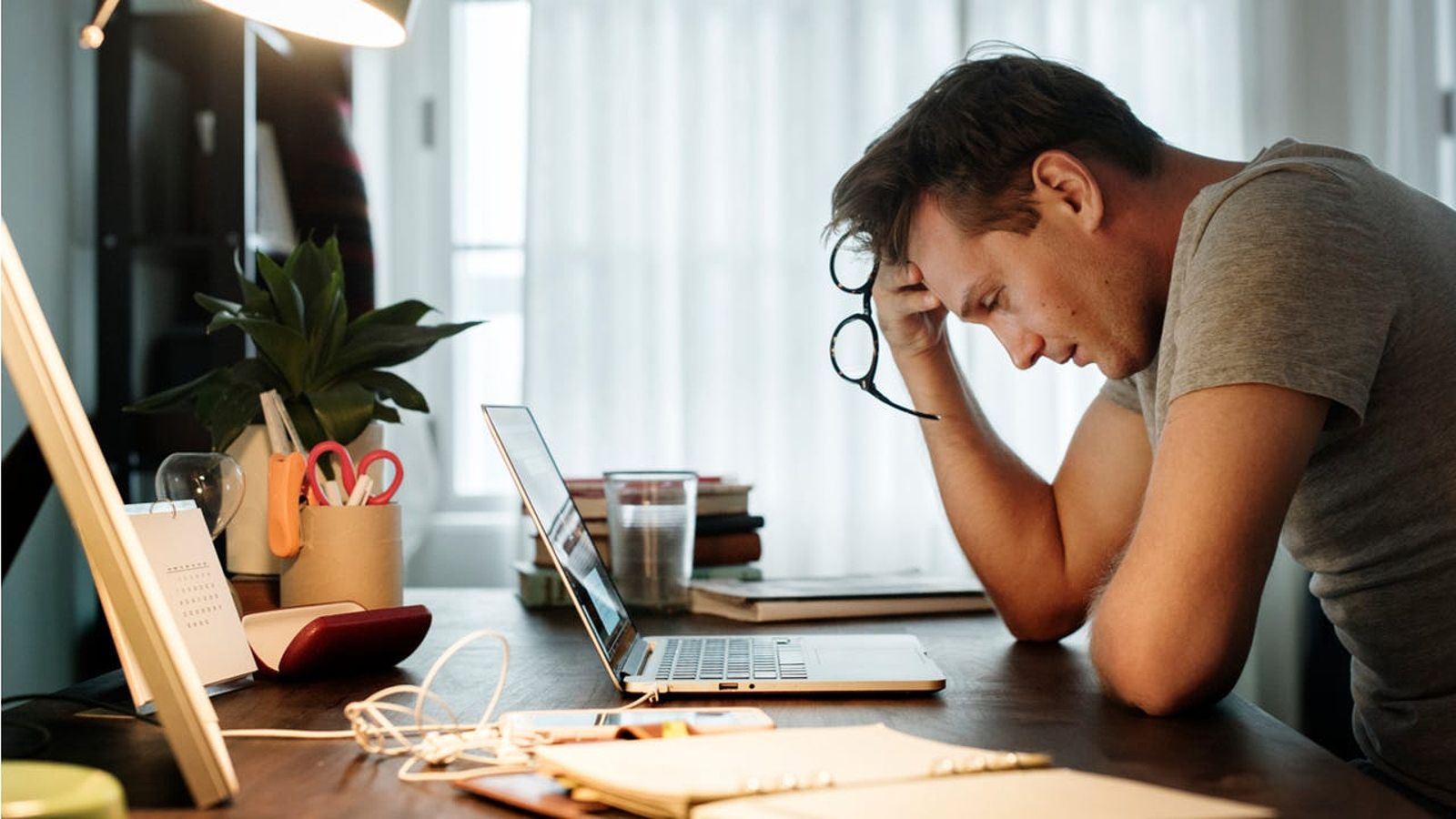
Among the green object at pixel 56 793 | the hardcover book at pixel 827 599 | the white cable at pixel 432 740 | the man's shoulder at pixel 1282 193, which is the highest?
the man's shoulder at pixel 1282 193

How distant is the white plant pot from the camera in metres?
1.26

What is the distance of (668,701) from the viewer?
0.96 meters

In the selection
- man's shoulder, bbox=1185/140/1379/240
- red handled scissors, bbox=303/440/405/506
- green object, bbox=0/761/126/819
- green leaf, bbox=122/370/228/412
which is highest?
man's shoulder, bbox=1185/140/1379/240

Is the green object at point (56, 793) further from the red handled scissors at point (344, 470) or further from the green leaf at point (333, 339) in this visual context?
the green leaf at point (333, 339)

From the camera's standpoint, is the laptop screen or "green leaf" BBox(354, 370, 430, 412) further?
"green leaf" BBox(354, 370, 430, 412)

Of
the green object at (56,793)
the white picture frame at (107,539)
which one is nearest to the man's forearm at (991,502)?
the white picture frame at (107,539)

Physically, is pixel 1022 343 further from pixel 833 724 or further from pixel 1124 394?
pixel 833 724

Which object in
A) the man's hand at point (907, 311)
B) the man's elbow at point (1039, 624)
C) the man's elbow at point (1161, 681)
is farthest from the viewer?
the man's hand at point (907, 311)

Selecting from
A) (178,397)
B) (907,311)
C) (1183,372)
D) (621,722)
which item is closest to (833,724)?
(621,722)

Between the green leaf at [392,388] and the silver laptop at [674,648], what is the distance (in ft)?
0.49

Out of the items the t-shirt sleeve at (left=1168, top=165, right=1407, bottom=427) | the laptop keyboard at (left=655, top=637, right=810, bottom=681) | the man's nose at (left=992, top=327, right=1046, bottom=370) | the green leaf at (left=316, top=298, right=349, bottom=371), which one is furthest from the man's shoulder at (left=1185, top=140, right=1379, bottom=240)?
the green leaf at (left=316, top=298, right=349, bottom=371)

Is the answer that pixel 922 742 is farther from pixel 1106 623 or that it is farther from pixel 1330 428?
pixel 1330 428

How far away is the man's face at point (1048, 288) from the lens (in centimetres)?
126

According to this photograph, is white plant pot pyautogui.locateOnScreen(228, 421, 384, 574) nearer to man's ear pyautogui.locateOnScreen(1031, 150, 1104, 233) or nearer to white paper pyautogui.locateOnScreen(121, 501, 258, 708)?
white paper pyautogui.locateOnScreen(121, 501, 258, 708)
